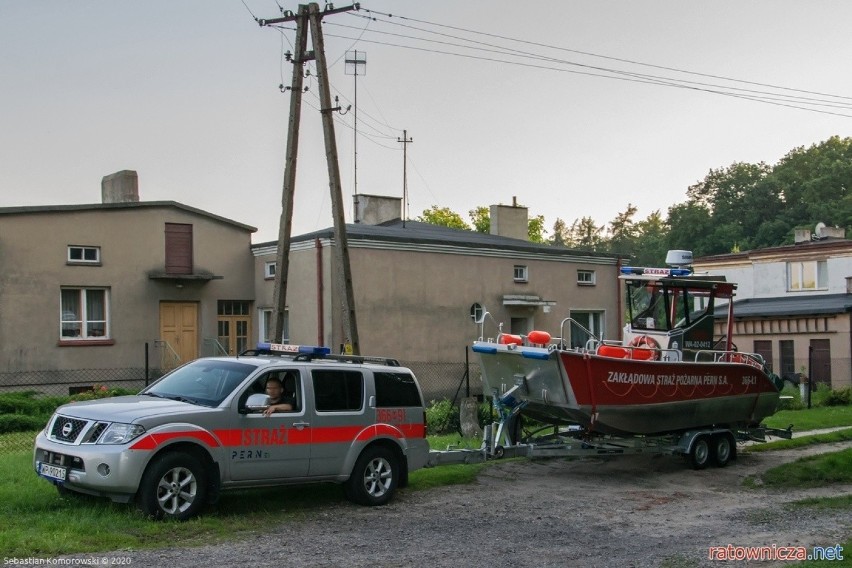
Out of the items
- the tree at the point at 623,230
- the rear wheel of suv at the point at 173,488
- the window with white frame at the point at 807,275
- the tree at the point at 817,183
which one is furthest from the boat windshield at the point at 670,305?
the tree at the point at 623,230

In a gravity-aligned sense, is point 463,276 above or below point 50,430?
→ above

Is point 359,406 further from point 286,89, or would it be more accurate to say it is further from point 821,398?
point 821,398

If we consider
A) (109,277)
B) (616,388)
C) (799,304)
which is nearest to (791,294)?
(799,304)

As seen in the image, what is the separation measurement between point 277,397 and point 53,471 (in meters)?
2.60

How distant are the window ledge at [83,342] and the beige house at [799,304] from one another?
2237 centimetres

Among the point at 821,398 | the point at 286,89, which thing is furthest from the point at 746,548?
the point at 821,398

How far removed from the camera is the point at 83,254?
27422 mm

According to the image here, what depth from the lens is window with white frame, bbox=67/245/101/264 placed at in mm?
27125

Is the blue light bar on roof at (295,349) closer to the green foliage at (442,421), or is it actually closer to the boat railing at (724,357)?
the boat railing at (724,357)

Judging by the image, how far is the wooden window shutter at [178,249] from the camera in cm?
2911

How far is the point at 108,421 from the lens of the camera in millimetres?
9945

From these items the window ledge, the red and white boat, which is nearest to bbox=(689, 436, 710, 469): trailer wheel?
the red and white boat

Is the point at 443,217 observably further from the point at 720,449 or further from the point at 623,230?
the point at 720,449

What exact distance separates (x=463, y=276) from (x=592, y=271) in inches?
245
